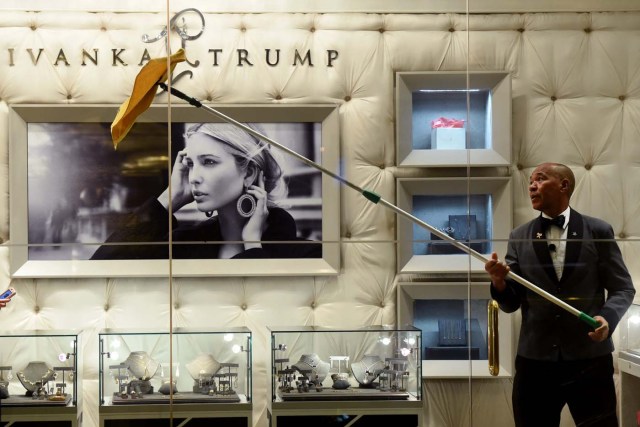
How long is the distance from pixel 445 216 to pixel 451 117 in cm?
33

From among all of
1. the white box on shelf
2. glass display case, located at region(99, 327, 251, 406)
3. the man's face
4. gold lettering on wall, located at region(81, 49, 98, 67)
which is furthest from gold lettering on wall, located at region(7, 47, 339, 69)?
glass display case, located at region(99, 327, 251, 406)

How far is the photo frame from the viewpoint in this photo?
8.37ft

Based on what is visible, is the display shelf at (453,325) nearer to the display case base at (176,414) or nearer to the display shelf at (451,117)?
the display shelf at (451,117)

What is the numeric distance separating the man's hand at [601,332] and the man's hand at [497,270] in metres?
0.35

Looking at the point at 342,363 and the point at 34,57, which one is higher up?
the point at 34,57

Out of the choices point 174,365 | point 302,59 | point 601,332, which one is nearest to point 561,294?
point 601,332

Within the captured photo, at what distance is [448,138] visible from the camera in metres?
2.59

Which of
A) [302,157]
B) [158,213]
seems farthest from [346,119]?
[158,213]

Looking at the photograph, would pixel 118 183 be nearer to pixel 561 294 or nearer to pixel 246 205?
pixel 246 205

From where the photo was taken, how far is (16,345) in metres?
2.60

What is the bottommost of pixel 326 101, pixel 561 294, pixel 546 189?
pixel 561 294

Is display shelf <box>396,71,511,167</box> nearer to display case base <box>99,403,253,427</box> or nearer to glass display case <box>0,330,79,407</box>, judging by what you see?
display case base <box>99,403,253,427</box>

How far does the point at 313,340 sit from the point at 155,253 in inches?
23.7

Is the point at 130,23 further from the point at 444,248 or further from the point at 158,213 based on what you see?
the point at 444,248
